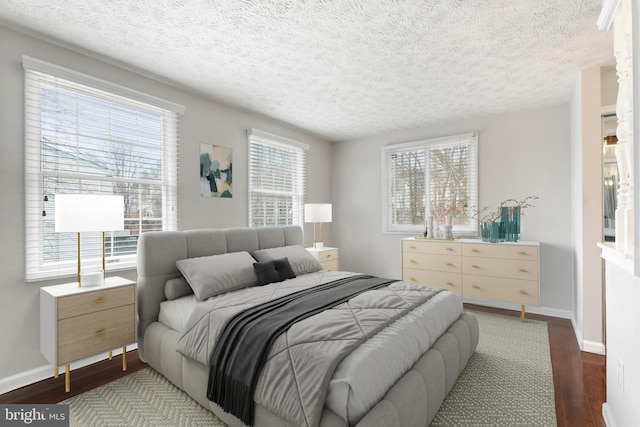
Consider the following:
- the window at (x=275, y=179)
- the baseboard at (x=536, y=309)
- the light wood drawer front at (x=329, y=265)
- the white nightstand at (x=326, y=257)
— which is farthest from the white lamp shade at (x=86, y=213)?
the baseboard at (x=536, y=309)

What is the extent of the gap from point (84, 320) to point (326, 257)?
2820mm

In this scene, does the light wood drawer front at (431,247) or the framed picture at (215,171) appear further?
the light wood drawer front at (431,247)

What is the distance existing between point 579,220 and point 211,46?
12.0 feet

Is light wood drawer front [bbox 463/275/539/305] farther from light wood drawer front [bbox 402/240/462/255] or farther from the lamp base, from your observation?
the lamp base

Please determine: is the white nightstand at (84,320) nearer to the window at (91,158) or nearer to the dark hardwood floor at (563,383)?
the dark hardwood floor at (563,383)

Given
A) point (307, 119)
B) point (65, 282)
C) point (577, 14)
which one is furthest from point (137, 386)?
point (577, 14)

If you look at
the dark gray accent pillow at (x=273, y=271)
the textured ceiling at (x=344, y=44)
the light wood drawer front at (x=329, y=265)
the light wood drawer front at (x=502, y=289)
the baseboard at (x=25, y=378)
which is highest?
the textured ceiling at (x=344, y=44)

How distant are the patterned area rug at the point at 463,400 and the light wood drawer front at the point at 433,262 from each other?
4.28ft

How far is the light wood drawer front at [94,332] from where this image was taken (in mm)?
2184

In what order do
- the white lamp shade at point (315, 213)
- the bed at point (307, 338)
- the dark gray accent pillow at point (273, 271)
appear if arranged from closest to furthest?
the bed at point (307, 338)
the dark gray accent pillow at point (273, 271)
the white lamp shade at point (315, 213)

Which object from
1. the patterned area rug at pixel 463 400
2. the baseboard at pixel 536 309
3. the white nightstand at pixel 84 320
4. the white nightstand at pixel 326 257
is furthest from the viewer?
the white nightstand at pixel 326 257

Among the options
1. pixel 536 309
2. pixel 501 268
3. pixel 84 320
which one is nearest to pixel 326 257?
pixel 501 268

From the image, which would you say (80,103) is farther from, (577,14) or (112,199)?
(577,14)

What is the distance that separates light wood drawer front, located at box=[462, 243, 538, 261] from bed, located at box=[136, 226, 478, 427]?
4.45ft
